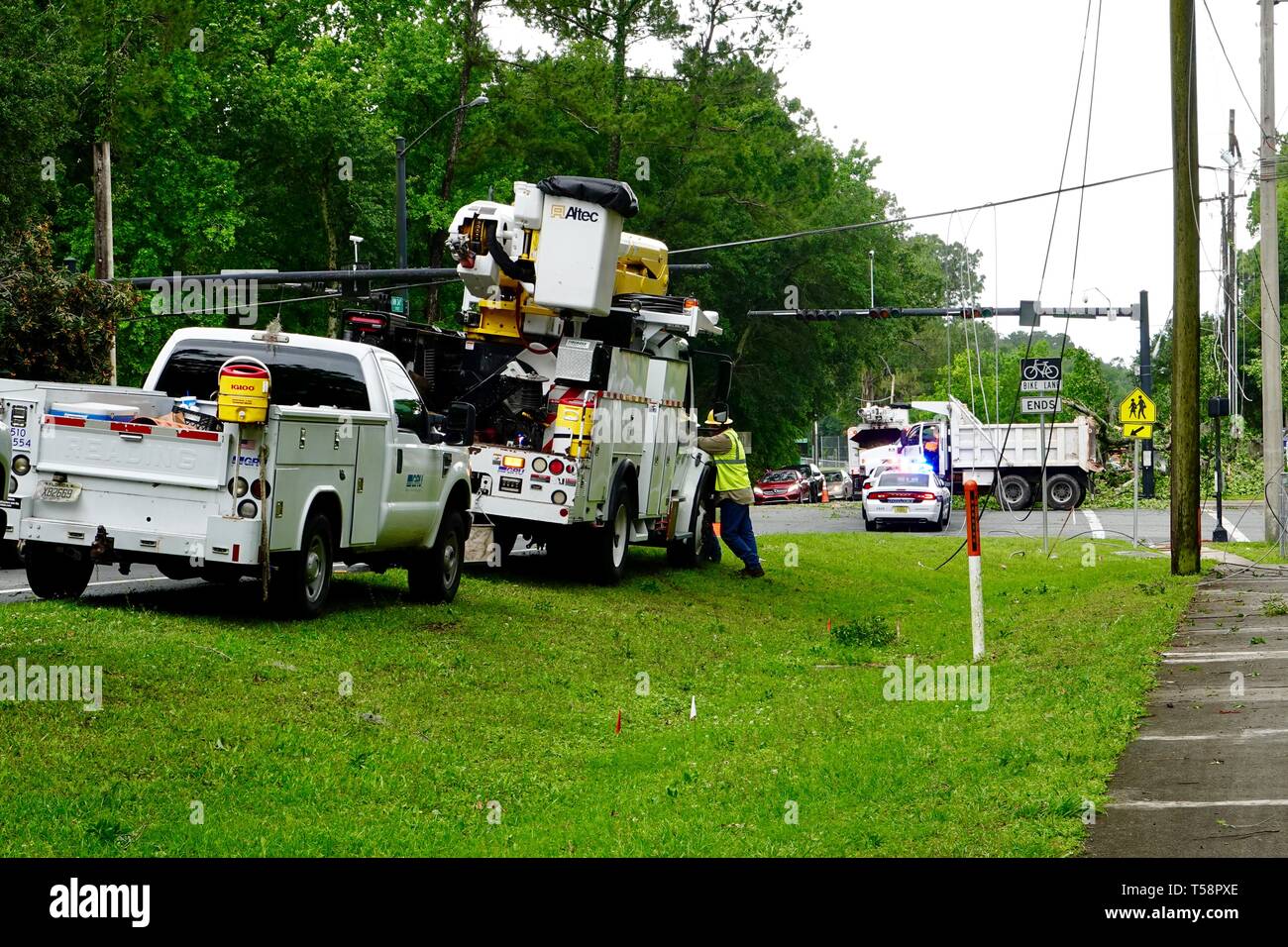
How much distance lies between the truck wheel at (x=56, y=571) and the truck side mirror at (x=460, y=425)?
3.61 m

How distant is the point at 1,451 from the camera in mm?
14055

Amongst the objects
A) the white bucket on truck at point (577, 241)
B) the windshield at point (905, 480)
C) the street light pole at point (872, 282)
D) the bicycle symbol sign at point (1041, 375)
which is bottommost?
the windshield at point (905, 480)

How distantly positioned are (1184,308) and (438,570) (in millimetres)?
10523

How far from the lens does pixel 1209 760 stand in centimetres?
860

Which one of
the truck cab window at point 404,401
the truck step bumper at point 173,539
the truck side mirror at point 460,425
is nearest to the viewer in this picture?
the truck step bumper at point 173,539

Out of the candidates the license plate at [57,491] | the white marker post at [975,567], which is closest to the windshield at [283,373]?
the license plate at [57,491]

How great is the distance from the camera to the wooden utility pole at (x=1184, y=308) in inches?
792

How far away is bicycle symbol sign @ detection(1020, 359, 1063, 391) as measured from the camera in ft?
79.8

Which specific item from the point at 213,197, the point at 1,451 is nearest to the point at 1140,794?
the point at 1,451

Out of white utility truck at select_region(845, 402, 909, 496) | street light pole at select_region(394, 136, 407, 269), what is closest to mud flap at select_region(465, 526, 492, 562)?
street light pole at select_region(394, 136, 407, 269)
